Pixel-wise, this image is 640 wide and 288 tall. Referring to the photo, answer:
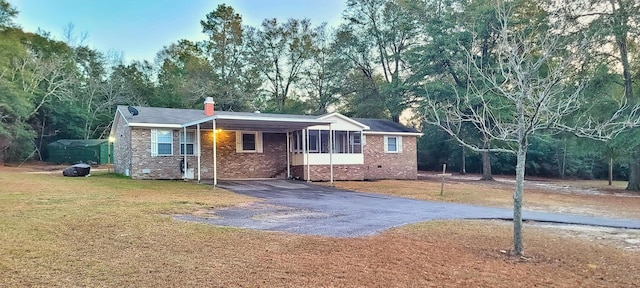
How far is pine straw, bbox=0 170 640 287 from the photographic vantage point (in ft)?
15.3

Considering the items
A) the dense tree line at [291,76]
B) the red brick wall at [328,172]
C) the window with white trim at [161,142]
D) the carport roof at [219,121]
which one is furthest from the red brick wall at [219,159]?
the dense tree line at [291,76]

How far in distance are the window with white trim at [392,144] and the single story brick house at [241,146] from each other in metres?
0.73

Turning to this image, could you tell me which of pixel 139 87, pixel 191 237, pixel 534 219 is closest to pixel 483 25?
pixel 534 219

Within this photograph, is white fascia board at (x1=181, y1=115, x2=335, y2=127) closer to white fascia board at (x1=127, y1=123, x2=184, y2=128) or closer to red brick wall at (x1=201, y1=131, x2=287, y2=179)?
white fascia board at (x1=127, y1=123, x2=184, y2=128)

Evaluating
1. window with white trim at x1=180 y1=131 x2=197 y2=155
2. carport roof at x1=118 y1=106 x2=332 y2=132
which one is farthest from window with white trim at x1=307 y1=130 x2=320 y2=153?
window with white trim at x1=180 y1=131 x2=197 y2=155

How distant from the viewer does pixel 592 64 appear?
19500mm

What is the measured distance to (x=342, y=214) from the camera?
10.1m

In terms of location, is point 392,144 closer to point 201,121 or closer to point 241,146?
point 241,146

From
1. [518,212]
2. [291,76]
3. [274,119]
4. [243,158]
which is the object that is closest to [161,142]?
[243,158]

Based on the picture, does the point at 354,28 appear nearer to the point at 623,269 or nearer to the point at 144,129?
the point at 144,129

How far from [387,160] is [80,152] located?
21.0 meters

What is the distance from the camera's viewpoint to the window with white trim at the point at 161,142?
18047mm

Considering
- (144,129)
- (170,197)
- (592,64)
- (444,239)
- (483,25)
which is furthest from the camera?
(483,25)

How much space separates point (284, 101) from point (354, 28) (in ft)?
28.9
